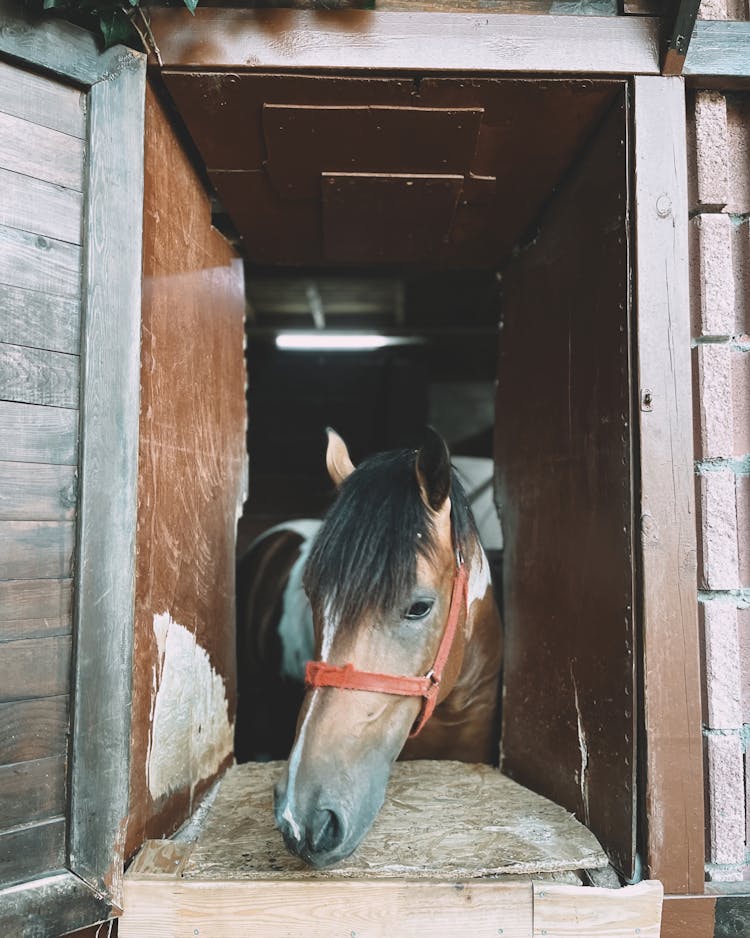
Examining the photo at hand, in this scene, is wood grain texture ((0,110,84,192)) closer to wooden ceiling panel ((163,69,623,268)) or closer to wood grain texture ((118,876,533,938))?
wooden ceiling panel ((163,69,623,268))

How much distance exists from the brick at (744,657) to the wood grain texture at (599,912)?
0.39 metres

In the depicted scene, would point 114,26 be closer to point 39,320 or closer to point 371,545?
Result: point 39,320

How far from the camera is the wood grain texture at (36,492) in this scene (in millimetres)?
1105

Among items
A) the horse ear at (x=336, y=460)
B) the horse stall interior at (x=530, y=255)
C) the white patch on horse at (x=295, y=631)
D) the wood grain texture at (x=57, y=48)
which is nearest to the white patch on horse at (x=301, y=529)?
the white patch on horse at (x=295, y=631)

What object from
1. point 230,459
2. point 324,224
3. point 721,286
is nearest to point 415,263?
point 324,224

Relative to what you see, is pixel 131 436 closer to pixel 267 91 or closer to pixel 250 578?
pixel 267 91

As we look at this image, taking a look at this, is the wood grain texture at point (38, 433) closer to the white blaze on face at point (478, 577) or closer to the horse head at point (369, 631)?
the horse head at point (369, 631)

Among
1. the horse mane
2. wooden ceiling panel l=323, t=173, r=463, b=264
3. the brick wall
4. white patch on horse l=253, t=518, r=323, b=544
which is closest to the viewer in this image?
the brick wall

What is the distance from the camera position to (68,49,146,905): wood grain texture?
113 centimetres

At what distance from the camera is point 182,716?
4.77 ft

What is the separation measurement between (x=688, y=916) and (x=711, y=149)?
59.9 inches

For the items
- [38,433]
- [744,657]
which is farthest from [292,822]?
[744,657]

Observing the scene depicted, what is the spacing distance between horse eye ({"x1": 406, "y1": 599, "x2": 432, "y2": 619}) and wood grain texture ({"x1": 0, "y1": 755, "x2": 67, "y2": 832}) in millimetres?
710

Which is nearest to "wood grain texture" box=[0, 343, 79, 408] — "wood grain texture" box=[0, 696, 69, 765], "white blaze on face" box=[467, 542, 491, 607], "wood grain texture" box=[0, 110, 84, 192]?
"wood grain texture" box=[0, 110, 84, 192]
